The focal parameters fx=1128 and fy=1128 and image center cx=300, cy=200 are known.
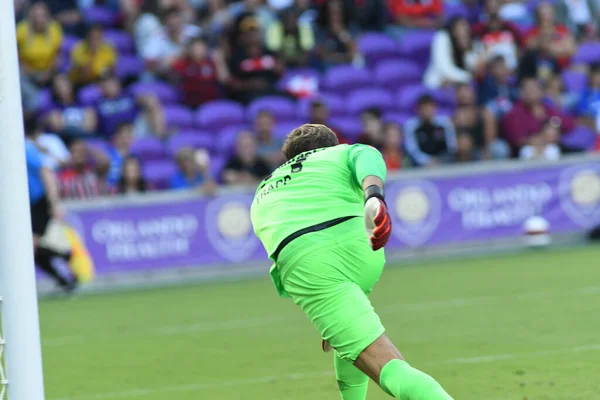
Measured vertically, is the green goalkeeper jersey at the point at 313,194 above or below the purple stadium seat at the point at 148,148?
above

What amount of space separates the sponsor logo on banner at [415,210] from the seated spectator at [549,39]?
5.26 m

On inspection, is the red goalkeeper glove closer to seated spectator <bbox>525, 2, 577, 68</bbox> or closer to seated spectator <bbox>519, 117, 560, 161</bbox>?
seated spectator <bbox>519, 117, 560, 161</bbox>

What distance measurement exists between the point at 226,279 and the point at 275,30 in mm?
5591

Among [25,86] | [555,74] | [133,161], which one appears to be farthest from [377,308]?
[555,74]

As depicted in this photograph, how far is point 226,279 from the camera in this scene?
15.7m

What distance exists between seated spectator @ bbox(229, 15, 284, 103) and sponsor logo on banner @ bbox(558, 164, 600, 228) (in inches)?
199

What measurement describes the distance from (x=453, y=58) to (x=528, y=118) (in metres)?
2.04

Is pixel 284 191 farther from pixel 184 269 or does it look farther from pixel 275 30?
pixel 275 30

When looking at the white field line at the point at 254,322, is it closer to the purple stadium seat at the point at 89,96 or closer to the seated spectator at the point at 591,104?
the purple stadium seat at the point at 89,96

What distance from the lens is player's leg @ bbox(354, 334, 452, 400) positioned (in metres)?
5.10

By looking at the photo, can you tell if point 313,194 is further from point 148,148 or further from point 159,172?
point 148,148

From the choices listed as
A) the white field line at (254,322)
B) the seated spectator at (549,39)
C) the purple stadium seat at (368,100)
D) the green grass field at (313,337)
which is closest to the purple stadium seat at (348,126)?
the purple stadium seat at (368,100)

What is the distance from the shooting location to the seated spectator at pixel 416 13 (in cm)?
2086

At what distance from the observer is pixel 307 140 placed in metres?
5.84
